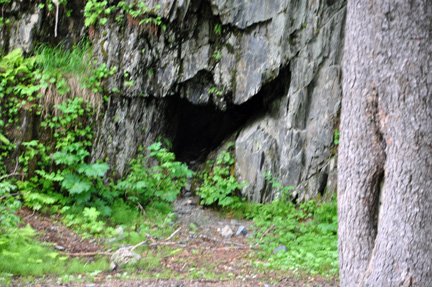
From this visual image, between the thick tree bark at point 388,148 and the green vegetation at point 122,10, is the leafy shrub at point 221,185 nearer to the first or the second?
the green vegetation at point 122,10

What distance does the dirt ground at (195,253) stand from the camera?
4.59 metres

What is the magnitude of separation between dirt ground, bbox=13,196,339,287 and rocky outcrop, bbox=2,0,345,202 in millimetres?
1420

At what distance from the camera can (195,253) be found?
602 cm

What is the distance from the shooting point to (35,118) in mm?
7352

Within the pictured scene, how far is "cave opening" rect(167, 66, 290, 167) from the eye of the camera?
865 centimetres

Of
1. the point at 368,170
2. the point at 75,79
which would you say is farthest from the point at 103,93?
the point at 368,170

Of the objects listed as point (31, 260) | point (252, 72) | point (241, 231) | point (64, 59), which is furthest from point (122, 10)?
point (31, 260)

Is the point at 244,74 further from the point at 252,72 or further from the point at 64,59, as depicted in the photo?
the point at 64,59

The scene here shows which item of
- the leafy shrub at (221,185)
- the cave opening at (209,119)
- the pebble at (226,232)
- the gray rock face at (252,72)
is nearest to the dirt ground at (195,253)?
the pebble at (226,232)

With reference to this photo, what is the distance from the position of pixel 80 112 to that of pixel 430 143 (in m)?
6.06

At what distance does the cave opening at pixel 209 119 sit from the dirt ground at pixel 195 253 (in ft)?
6.93

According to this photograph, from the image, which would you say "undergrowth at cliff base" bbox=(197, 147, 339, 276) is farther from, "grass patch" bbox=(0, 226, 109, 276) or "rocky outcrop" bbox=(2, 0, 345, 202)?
"grass patch" bbox=(0, 226, 109, 276)

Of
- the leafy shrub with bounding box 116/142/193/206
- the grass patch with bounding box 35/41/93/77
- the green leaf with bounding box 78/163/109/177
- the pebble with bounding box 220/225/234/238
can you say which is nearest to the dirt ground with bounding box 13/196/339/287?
the pebble with bounding box 220/225/234/238

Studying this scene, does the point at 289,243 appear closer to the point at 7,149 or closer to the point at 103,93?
the point at 103,93
